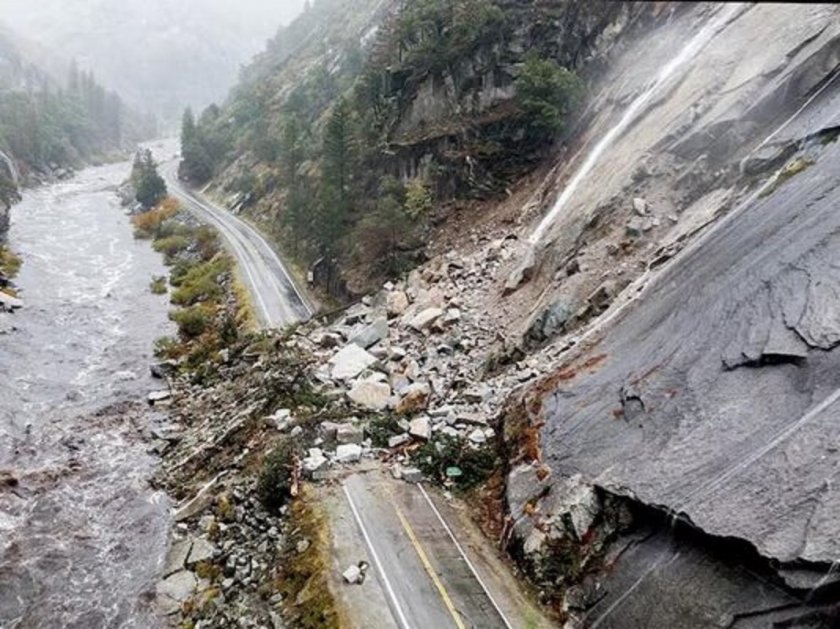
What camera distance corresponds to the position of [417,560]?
1964 centimetres

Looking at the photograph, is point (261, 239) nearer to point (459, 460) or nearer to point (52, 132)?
point (459, 460)

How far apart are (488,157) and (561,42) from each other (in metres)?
9.34

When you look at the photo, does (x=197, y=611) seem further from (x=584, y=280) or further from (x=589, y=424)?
(x=584, y=280)

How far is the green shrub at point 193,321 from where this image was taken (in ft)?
156

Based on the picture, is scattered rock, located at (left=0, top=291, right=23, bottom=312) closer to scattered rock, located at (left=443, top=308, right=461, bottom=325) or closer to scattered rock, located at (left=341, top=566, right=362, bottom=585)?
scattered rock, located at (left=443, top=308, right=461, bottom=325)

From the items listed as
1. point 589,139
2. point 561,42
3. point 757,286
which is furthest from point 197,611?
point 561,42

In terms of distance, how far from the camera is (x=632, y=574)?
16875 mm

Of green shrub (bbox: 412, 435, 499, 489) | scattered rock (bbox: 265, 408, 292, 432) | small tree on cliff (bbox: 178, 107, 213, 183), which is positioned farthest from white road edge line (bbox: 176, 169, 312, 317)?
green shrub (bbox: 412, 435, 499, 489)

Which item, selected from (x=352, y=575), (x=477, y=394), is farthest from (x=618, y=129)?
(x=352, y=575)

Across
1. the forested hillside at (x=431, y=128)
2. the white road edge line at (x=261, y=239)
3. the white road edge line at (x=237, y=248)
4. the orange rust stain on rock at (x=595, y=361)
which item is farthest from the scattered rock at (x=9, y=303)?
the orange rust stain on rock at (x=595, y=361)

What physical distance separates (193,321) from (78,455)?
18.2 m

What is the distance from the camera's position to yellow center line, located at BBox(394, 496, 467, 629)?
57.6 ft

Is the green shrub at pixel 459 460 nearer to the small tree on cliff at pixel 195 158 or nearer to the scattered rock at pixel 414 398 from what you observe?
the scattered rock at pixel 414 398

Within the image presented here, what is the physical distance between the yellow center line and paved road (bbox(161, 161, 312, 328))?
83.3 ft
